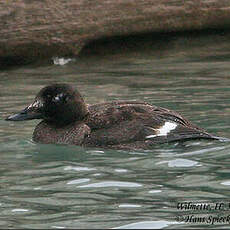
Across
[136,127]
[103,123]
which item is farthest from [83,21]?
[136,127]

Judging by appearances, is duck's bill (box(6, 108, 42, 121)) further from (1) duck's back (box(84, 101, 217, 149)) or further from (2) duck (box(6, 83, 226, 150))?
(1) duck's back (box(84, 101, 217, 149))

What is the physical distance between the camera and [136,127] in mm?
8570

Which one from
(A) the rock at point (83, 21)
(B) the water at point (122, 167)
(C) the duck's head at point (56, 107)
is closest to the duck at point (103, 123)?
(C) the duck's head at point (56, 107)

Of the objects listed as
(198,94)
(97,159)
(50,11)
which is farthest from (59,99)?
(50,11)

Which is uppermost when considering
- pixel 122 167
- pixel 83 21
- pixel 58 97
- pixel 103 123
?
pixel 83 21

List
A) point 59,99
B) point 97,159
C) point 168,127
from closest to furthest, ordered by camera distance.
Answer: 1. point 97,159
2. point 168,127
3. point 59,99

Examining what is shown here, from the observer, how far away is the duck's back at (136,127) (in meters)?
8.43

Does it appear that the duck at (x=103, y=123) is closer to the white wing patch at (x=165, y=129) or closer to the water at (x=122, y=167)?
the white wing patch at (x=165, y=129)

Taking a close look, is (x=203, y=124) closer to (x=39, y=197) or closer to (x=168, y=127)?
(x=168, y=127)

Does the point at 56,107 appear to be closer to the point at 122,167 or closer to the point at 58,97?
the point at 58,97

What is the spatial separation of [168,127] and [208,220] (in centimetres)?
282

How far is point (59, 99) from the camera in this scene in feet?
30.2

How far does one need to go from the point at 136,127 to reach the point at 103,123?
1.03 ft

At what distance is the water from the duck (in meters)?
0.11
